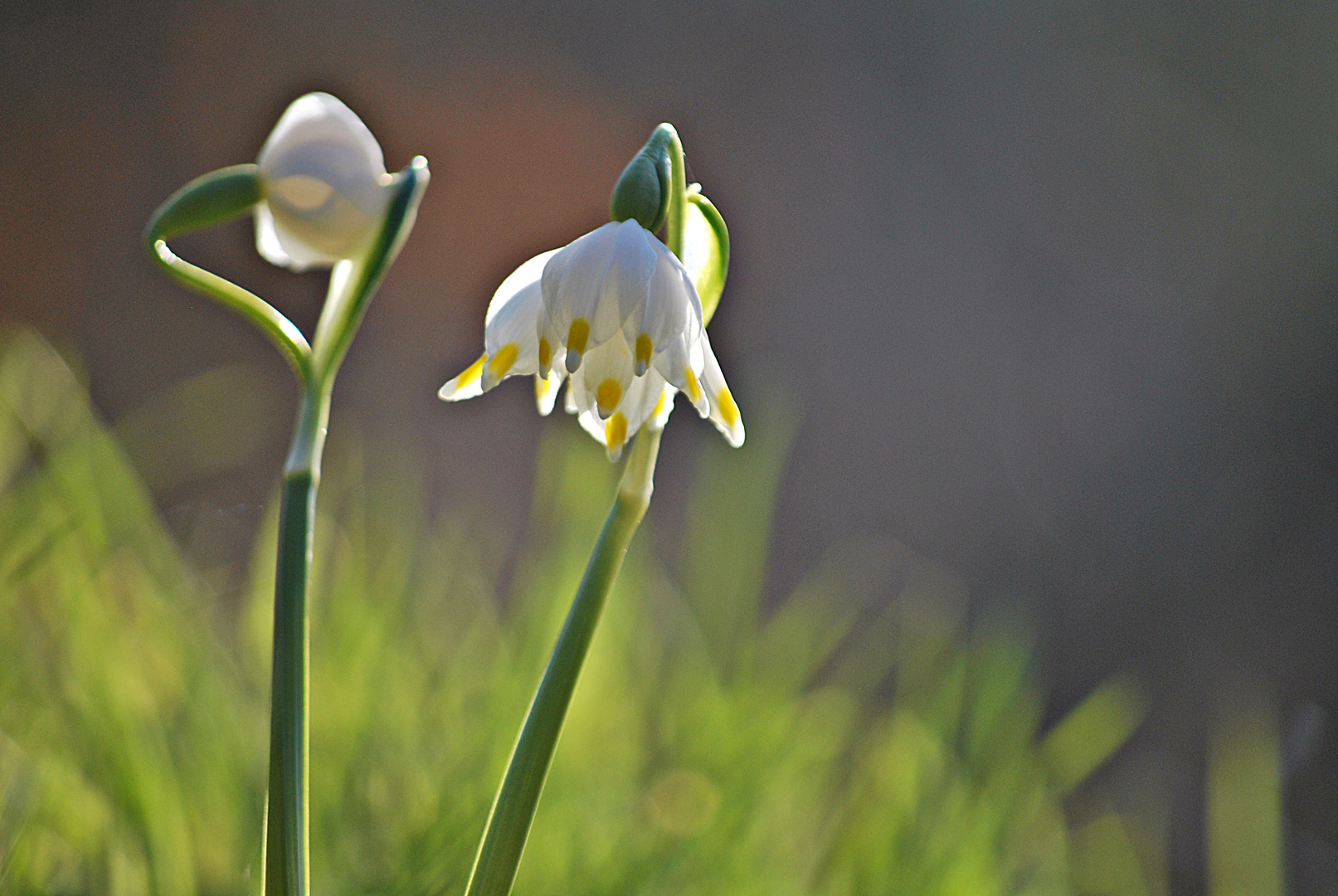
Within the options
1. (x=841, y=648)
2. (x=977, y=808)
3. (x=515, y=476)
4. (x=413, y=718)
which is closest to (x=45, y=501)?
(x=413, y=718)

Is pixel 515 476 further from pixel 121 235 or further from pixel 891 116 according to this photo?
pixel 891 116

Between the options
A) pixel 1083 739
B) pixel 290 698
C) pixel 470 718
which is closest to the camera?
pixel 290 698

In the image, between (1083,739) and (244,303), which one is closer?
(244,303)

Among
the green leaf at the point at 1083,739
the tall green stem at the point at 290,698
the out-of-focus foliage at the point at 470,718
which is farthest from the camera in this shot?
the green leaf at the point at 1083,739

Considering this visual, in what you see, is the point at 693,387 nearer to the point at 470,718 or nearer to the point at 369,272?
the point at 369,272

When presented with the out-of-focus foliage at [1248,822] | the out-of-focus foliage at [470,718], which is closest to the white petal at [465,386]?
the out-of-focus foliage at [470,718]

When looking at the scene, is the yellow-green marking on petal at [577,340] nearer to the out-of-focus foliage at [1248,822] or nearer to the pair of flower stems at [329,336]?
the pair of flower stems at [329,336]

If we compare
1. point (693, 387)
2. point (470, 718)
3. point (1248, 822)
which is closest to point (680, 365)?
point (693, 387)

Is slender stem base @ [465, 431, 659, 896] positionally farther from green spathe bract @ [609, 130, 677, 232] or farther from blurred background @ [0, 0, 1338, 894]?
blurred background @ [0, 0, 1338, 894]
